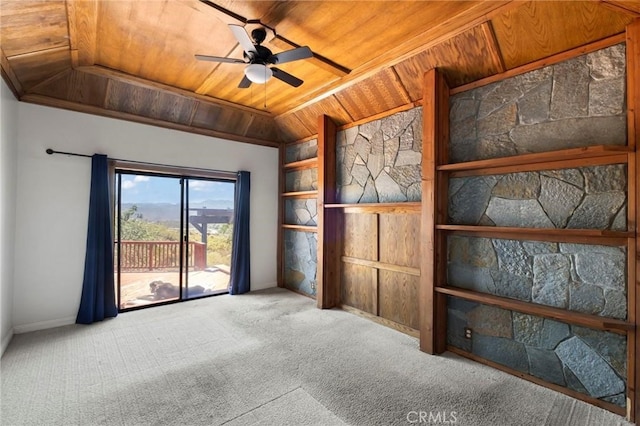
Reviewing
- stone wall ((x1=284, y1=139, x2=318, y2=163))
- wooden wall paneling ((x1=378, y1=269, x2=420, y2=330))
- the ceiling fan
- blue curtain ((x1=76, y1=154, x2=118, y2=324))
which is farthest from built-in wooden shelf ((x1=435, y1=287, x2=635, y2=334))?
blue curtain ((x1=76, y1=154, x2=118, y2=324))

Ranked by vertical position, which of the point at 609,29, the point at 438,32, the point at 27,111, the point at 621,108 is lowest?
the point at 621,108

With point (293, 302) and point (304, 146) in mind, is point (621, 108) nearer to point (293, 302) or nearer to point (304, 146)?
point (304, 146)

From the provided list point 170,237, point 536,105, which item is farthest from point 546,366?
point 170,237

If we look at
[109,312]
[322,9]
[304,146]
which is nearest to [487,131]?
[322,9]

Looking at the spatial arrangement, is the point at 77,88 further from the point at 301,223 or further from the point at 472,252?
the point at 472,252

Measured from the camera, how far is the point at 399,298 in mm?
3760

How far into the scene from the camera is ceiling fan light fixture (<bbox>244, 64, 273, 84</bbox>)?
2605mm

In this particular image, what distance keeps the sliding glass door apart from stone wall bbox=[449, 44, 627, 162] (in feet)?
13.0

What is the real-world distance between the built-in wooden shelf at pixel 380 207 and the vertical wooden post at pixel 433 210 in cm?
27

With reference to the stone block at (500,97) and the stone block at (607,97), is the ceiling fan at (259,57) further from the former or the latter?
the stone block at (607,97)

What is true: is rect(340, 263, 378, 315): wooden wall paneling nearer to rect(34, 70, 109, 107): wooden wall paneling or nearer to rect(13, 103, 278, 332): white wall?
rect(13, 103, 278, 332): white wall

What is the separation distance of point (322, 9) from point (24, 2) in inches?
88.1

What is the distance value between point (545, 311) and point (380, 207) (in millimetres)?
2055

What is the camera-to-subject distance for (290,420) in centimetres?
211
